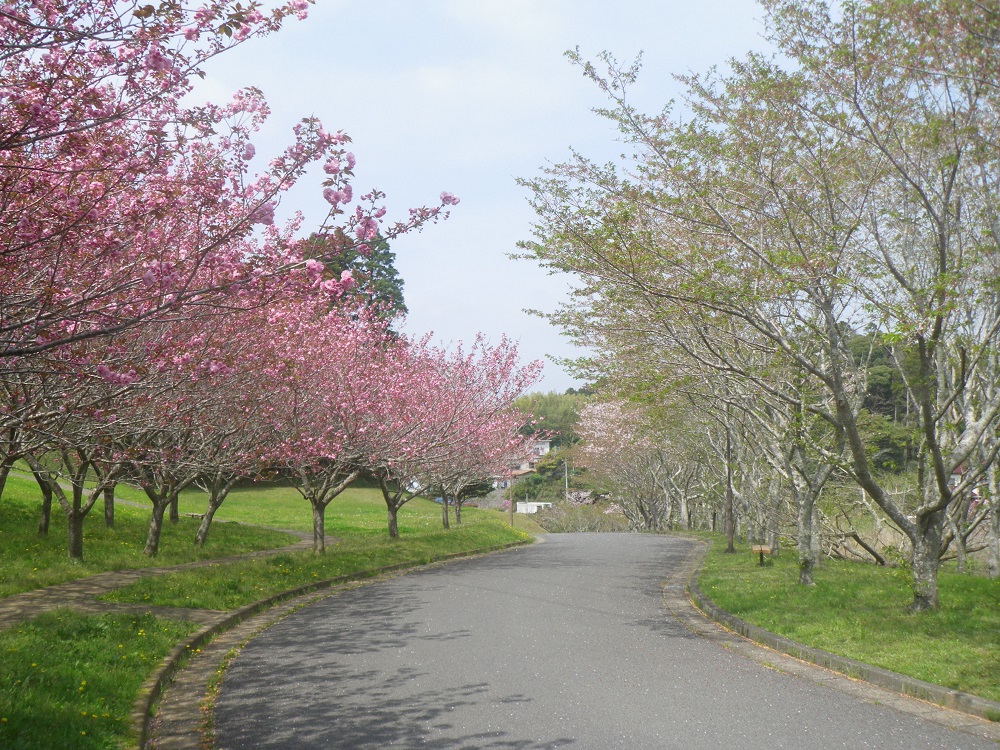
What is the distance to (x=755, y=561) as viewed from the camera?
21.7 metres

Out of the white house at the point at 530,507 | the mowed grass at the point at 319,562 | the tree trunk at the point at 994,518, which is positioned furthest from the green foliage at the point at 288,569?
the white house at the point at 530,507

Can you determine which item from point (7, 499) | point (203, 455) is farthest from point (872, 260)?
point (7, 499)

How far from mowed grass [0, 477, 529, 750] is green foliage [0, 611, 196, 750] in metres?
0.01

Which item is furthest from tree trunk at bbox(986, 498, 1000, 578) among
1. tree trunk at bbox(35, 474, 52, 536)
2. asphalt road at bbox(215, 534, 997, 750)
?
tree trunk at bbox(35, 474, 52, 536)

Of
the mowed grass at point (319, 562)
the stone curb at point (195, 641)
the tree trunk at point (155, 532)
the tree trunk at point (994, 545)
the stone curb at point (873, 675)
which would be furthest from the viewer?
the tree trunk at point (155, 532)

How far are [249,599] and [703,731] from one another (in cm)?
891

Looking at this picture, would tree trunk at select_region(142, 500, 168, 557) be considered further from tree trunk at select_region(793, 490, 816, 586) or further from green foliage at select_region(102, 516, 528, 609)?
tree trunk at select_region(793, 490, 816, 586)

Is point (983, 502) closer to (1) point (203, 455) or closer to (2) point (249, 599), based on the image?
(2) point (249, 599)

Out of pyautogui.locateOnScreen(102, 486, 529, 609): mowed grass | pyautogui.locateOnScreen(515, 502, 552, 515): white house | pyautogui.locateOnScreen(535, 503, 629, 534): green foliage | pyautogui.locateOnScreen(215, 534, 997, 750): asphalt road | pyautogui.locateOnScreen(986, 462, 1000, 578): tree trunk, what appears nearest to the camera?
pyautogui.locateOnScreen(215, 534, 997, 750): asphalt road

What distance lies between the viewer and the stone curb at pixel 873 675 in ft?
23.5

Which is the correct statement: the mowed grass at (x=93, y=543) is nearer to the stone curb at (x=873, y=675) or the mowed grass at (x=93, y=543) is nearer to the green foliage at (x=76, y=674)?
the green foliage at (x=76, y=674)

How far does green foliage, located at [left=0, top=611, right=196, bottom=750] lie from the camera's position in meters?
5.78

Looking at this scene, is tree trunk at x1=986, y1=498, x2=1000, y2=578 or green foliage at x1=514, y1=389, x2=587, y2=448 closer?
tree trunk at x1=986, y1=498, x2=1000, y2=578

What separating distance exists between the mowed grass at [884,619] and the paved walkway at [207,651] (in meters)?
0.53
